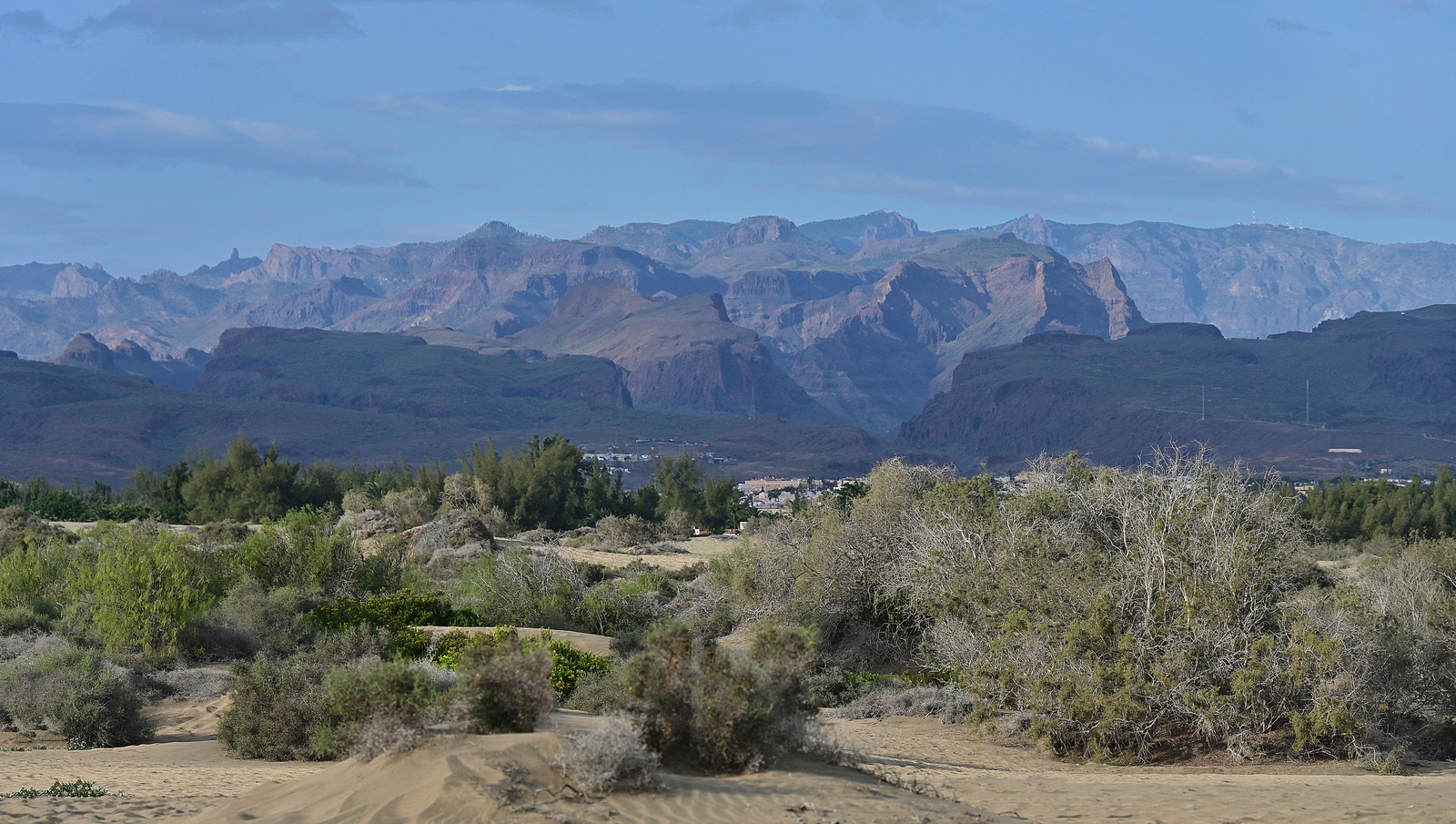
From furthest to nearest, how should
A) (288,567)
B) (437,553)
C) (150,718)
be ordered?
(437,553) → (288,567) → (150,718)

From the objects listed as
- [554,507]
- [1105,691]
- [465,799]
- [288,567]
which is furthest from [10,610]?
[554,507]

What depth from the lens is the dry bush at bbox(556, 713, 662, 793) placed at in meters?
7.98

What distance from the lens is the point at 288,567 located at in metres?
22.1

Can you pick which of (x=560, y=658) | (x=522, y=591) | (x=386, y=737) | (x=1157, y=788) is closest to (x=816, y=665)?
(x=560, y=658)

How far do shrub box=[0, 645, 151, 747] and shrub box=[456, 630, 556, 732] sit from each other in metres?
6.51

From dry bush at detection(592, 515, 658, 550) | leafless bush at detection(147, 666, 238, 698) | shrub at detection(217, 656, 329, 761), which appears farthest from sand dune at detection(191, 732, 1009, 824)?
dry bush at detection(592, 515, 658, 550)

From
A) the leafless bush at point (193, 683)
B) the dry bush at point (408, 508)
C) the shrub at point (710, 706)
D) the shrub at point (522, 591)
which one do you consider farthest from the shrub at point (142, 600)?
the dry bush at point (408, 508)

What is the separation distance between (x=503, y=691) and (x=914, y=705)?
845cm

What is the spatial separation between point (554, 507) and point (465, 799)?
37.7 m

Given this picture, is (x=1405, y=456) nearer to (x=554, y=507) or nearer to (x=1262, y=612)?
(x=554, y=507)

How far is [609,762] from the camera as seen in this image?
317 inches

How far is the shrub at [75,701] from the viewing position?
13.0m

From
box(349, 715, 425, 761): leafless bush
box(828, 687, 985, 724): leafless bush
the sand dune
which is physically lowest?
box(828, 687, 985, 724): leafless bush

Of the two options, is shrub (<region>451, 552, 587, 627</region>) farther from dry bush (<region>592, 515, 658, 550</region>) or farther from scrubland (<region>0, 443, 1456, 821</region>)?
dry bush (<region>592, 515, 658, 550</region>)
